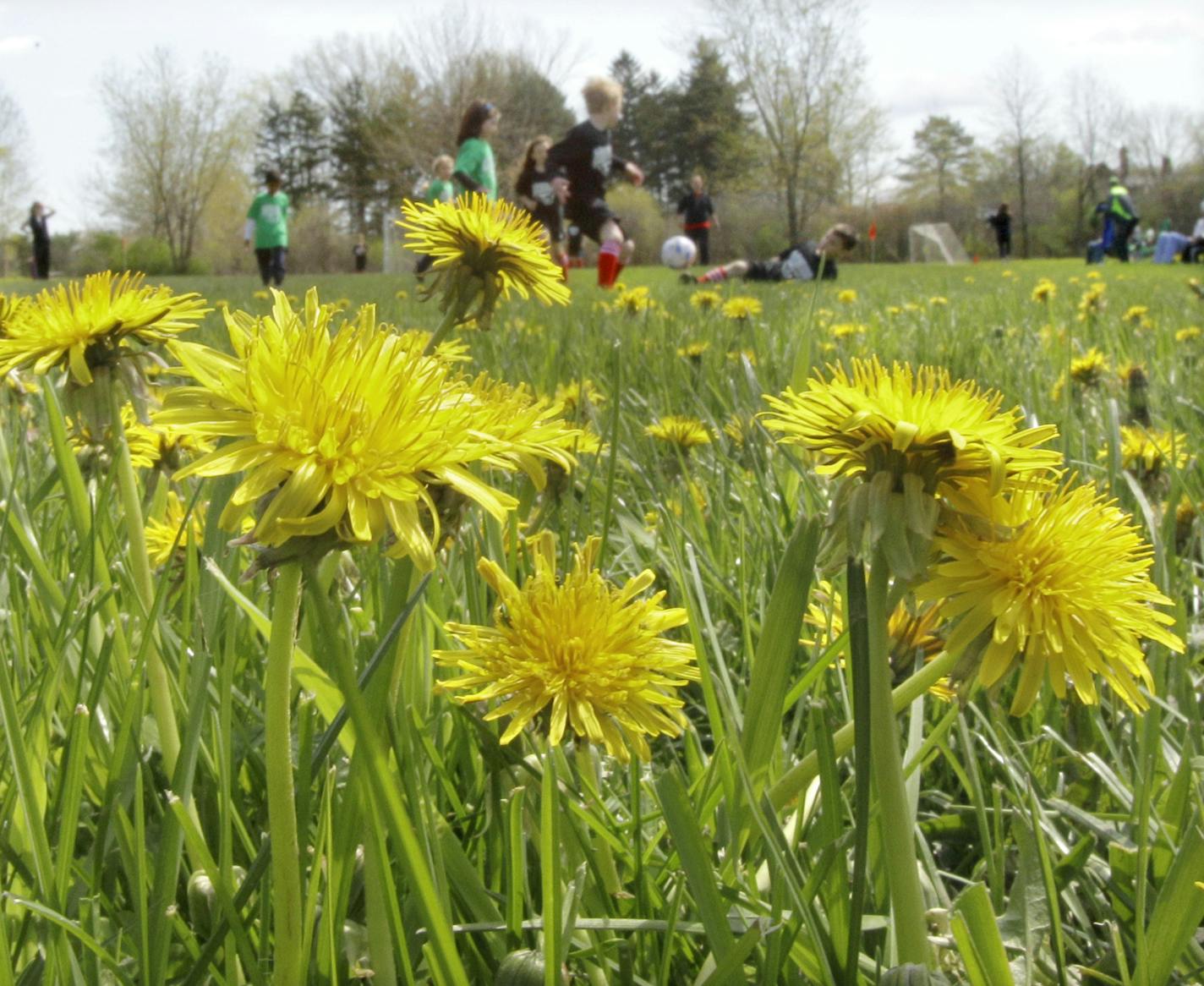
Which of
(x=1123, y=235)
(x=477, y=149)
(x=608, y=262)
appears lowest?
(x=608, y=262)

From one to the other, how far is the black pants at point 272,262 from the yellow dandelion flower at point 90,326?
43.9 ft

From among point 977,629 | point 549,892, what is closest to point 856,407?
point 977,629

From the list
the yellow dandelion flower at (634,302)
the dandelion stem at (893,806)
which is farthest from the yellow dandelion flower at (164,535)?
the yellow dandelion flower at (634,302)

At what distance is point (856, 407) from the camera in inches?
22.3

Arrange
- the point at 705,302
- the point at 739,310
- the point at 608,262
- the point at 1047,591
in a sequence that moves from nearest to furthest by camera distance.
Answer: the point at 1047,591
the point at 739,310
the point at 705,302
the point at 608,262

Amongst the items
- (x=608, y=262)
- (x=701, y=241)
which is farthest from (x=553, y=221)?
(x=701, y=241)

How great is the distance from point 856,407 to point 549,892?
30 centimetres

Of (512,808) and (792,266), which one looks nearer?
(512,808)

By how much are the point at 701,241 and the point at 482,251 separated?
2118cm

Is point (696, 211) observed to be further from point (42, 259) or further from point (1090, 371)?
point (1090, 371)

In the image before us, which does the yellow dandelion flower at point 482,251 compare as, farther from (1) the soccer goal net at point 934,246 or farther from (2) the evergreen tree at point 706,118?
(2) the evergreen tree at point 706,118

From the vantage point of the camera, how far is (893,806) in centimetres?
54

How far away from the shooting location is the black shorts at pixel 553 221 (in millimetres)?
9477

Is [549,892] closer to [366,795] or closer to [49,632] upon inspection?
[366,795]
